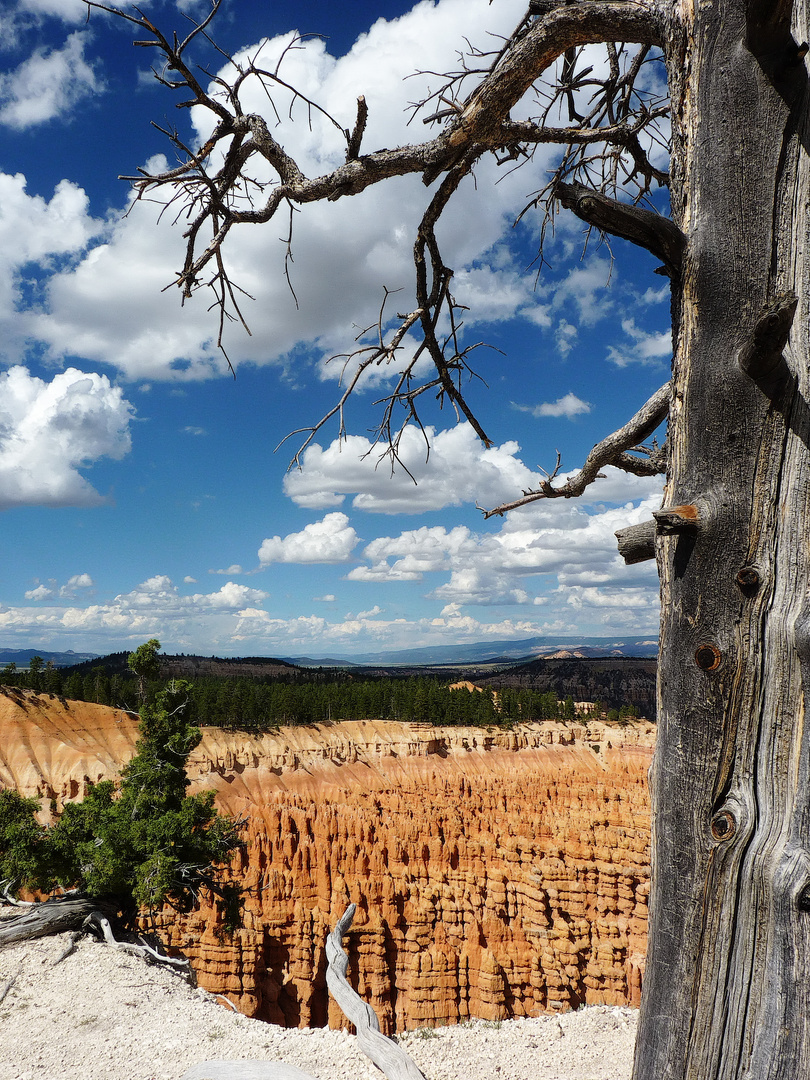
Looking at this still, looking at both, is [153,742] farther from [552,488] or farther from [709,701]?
[709,701]

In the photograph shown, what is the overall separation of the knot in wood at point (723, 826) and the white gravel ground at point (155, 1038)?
5.89m

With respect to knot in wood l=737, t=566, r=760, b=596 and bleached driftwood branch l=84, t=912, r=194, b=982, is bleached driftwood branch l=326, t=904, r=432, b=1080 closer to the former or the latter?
bleached driftwood branch l=84, t=912, r=194, b=982

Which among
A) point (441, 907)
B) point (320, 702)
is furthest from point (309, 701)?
point (441, 907)

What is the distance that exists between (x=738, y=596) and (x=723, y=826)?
0.66 meters

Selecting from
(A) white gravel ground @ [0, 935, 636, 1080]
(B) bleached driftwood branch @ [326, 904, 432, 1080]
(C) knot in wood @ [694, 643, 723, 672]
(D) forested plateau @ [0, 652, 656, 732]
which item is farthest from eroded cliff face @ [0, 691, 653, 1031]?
(D) forested plateau @ [0, 652, 656, 732]

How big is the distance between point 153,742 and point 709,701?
14.3 m

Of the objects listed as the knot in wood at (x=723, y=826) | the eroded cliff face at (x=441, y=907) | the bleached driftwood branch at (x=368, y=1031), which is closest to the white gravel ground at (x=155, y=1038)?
the bleached driftwood branch at (x=368, y=1031)

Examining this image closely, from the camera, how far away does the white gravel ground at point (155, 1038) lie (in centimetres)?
600

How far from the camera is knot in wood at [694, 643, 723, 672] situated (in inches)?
71.2

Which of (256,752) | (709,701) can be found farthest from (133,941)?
(256,752)

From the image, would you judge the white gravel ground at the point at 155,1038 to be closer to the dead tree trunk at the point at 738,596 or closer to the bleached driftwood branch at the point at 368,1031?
the bleached driftwood branch at the point at 368,1031

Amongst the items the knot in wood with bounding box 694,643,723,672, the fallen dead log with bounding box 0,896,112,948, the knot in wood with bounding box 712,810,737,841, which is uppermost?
the knot in wood with bounding box 694,643,723,672

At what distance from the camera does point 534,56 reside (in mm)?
2295

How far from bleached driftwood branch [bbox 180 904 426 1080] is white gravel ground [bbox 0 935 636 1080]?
2.52 ft
